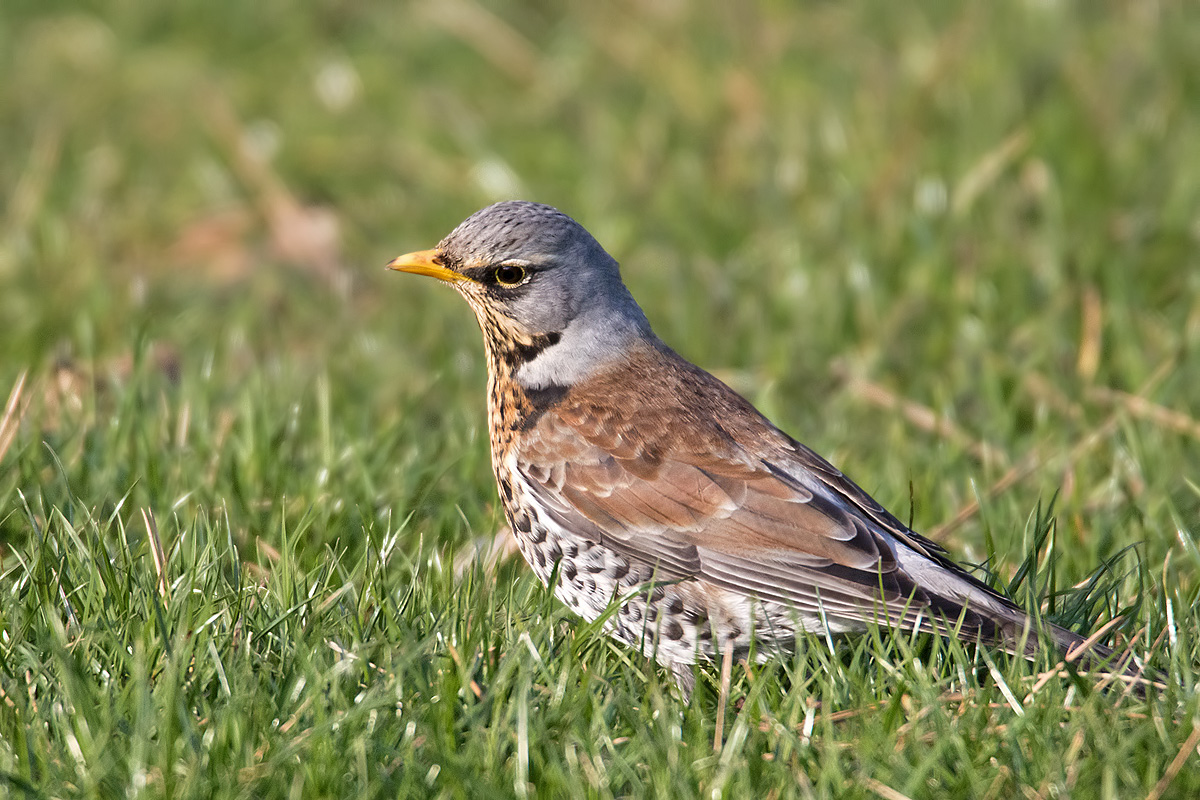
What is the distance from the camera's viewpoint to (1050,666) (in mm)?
3734

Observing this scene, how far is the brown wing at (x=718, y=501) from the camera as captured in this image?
13.1 feet

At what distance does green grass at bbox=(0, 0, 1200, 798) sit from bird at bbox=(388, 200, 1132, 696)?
0.12 metres

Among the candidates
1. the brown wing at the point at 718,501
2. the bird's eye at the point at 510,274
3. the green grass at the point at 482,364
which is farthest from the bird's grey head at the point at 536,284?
the green grass at the point at 482,364

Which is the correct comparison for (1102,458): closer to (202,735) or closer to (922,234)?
(922,234)

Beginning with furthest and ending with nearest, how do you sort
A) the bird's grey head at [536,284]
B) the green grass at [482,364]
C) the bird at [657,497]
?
the bird's grey head at [536,284] → the bird at [657,497] → the green grass at [482,364]

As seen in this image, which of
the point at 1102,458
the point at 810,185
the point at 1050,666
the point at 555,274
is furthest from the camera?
the point at 810,185

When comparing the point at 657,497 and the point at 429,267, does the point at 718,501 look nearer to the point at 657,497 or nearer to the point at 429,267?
the point at 657,497

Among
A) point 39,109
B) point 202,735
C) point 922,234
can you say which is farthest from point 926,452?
point 39,109

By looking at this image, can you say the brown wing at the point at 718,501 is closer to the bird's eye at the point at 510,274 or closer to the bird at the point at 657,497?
the bird at the point at 657,497

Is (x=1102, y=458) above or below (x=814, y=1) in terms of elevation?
below

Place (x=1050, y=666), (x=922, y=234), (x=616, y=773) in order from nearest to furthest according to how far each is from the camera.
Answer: (x=616, y=773) < (x=1050, y=666) < (x=922, y=234)

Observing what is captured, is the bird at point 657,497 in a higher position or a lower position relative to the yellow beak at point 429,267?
lower

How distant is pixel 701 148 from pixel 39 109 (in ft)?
15.1

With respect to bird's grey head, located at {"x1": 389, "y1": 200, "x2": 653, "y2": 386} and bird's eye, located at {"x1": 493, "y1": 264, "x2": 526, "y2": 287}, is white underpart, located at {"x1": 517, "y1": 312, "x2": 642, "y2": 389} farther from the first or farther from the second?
bird's eye, located at {"x1": 493, "y1": 264, "x2": 526, "y2": 287}
